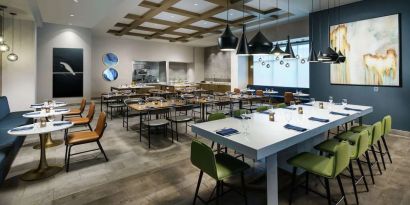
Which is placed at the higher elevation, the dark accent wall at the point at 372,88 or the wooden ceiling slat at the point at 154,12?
the wooden ceiling slat at the point at 154,12

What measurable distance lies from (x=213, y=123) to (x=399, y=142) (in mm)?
4489

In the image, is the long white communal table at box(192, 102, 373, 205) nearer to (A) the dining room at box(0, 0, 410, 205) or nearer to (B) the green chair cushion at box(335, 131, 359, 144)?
(A) the dining room at box(0, 0, 410, 205)

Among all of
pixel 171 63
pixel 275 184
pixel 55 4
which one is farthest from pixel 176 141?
pixel 171 63

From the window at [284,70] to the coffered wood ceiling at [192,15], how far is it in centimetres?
243

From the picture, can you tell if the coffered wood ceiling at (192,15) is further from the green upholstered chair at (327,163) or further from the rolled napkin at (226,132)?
the green upholstered chair at (327,163)

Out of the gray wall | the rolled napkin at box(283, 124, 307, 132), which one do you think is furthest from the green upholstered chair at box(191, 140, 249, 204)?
the gray wall

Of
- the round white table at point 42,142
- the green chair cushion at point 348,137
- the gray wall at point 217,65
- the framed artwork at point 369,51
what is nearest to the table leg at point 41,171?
the round white table at point 42,142

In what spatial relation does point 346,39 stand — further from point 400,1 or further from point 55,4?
point 55,4

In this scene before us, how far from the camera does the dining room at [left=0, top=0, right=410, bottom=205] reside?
2.54m

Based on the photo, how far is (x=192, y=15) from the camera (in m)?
7.63

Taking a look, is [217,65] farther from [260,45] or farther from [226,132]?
[226,132]

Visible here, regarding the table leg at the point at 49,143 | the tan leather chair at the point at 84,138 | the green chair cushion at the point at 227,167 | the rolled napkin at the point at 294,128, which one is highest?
the rolled napkin at the point at 294,128

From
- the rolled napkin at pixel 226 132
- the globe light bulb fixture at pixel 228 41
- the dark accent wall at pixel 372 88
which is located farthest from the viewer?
the dark accent wall at pixel 372 88

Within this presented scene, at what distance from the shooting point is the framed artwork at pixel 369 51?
521 cm
